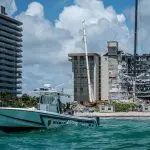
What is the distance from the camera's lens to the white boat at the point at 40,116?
149ft

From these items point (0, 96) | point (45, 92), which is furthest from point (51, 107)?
point (0, 96)

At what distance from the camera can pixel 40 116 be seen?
154 ft

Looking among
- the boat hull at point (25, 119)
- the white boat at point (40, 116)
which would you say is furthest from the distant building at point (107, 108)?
the boat hull at point (25, 119)

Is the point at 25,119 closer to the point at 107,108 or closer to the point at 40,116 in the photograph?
the point at 40,116

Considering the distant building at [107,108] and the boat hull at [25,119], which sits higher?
the distant building at [107,108]

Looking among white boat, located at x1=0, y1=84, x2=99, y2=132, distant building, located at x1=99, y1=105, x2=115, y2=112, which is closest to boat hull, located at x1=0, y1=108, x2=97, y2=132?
white boat, located at x1=0, y1=84, x2=99, y2=132

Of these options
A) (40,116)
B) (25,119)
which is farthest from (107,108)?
(25,119)

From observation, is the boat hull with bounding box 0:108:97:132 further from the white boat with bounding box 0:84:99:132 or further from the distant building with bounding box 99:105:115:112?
the distant building with bounding box 99:105:115:112

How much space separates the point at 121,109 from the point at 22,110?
154448 millimetres

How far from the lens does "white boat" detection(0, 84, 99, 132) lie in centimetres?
4528

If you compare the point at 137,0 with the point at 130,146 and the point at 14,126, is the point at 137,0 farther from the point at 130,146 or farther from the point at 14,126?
the point at 130,146

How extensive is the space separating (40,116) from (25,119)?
172 cm

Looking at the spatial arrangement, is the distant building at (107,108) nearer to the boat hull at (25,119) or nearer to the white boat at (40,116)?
the white boat at (40,116)

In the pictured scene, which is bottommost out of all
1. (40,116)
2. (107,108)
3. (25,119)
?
(25,119)
